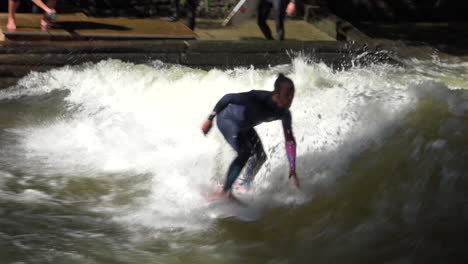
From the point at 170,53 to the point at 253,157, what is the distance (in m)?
4.45

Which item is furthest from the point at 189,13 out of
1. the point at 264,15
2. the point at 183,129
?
the point at 183,129

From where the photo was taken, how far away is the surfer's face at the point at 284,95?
5738 mm

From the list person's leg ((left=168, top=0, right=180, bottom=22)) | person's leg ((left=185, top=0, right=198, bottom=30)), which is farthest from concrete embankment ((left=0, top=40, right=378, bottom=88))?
person's leg ((left=168, top=0, right=180, bottom=22))

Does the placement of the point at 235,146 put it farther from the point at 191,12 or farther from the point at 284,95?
the point at 191,12

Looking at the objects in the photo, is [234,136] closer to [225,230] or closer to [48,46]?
[225,230]

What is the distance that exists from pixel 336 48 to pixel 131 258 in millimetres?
6343

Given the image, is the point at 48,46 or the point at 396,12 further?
the point at 396,12

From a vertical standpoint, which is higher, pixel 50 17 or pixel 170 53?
pixel 50 17

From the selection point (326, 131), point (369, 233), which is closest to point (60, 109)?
point (326, 131)

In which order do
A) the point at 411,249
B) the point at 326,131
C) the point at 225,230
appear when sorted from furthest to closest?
1. the point at 326,131
2. the point at 225,230
3. the point at 411,249

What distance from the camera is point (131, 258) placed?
5539 mm

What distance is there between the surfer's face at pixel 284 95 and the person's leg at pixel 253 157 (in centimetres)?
53

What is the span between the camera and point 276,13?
11.1 meters

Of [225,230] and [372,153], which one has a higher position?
[372,153]
